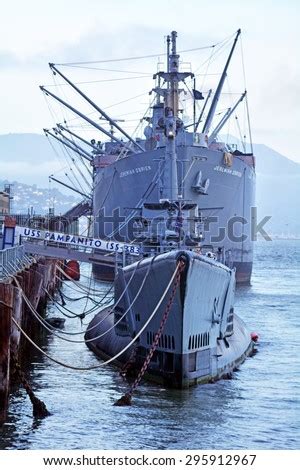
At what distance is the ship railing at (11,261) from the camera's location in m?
29.6

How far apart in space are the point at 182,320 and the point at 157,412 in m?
3.32

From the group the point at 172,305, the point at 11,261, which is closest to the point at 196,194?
the point at 11,261

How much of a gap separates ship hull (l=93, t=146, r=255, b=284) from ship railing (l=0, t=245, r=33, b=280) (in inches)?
681

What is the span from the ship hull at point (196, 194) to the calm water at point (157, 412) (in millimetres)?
23425

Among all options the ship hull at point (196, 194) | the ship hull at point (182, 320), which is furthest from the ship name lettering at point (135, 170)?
the ship hull at point (182, 320)

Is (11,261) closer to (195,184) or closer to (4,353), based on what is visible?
(4,353)

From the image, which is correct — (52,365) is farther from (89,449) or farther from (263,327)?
(263,327)

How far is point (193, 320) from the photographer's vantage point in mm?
28609

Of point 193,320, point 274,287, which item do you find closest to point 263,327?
point 193,320

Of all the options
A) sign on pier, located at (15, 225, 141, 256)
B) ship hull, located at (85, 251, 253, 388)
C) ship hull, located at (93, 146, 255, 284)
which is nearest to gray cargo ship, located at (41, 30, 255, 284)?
ship hull, located at (93, 146, 255, 284)

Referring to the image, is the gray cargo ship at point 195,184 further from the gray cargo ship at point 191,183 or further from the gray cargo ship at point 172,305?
the gray cargo ship at point 172,305

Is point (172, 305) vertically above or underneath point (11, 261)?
underneath

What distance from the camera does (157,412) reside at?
25.6 metres

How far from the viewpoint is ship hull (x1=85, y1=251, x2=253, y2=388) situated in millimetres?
28109
